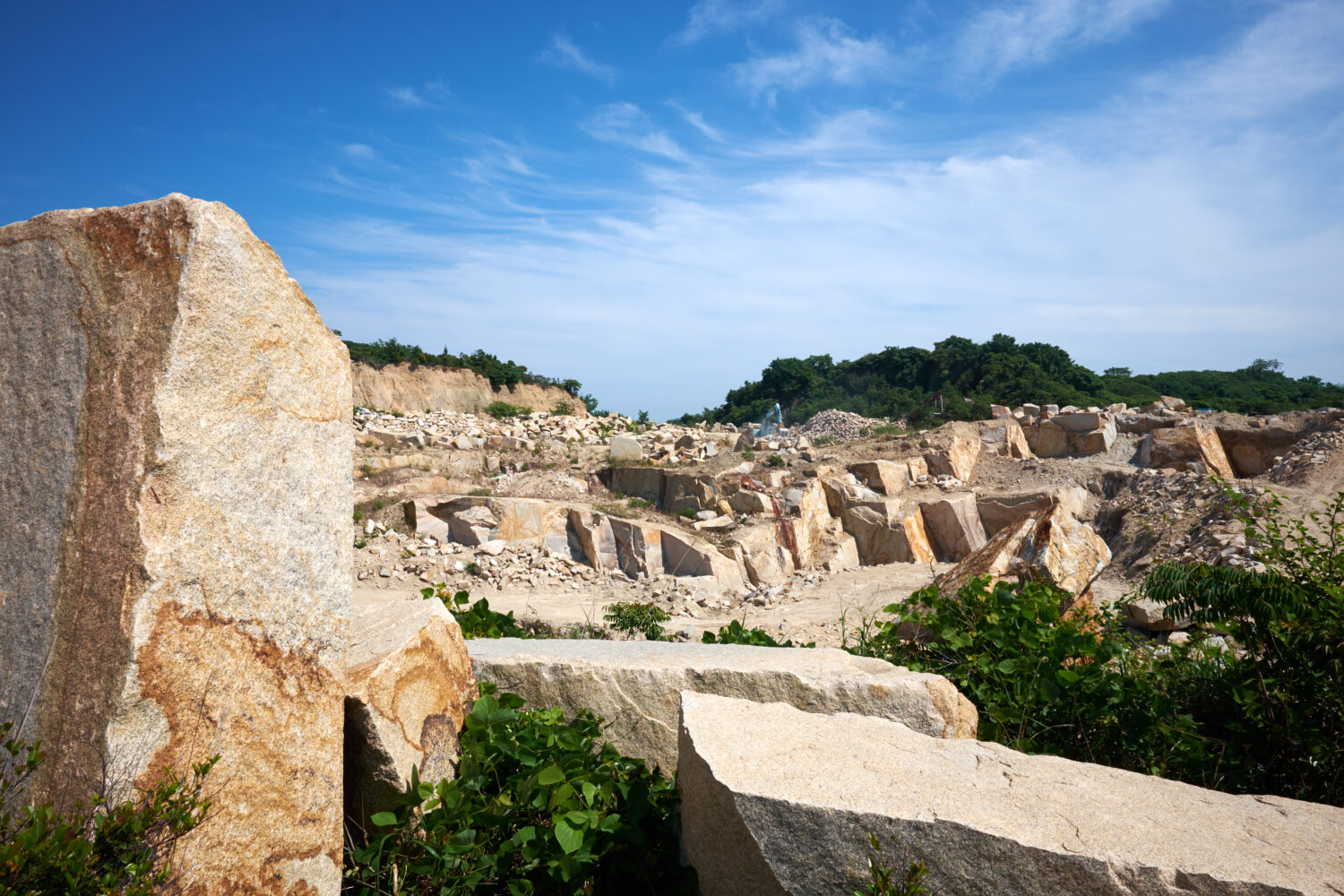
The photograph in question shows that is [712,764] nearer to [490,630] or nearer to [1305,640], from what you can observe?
[490,630]

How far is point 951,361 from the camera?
31375 millimetres

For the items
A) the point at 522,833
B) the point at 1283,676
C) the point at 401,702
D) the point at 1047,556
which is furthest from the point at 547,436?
the point at 522,833

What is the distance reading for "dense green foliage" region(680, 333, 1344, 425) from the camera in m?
24.4

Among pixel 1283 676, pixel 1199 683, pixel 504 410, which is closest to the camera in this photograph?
pixel 1283 676

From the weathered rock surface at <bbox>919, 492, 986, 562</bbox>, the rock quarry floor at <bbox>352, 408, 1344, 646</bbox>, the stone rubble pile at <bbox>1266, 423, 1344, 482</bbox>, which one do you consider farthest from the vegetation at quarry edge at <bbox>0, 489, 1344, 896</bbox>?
the stone rubble pile at <bbox>1266, 423, 1344, 482</bbox>

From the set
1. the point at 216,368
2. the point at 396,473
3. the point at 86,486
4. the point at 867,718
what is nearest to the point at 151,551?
the point at 86,486

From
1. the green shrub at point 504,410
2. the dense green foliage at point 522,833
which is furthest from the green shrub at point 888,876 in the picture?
the green shrub at point 504,410

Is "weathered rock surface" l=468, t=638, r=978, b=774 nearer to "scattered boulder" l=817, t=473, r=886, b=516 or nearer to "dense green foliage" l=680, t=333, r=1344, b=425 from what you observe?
"scattered boulder" l=817, t=473, r=886, b=516

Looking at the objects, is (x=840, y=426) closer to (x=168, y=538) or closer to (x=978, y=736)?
(x=978, y=736)

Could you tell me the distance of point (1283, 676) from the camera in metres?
2.68

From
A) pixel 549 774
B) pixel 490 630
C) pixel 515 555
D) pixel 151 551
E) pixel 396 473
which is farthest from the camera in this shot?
pixel 396 473

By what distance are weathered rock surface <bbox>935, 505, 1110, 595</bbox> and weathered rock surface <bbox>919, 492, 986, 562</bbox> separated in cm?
806

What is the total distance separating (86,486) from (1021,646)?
3238 mm

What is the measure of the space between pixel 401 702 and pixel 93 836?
0.77 metres
